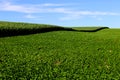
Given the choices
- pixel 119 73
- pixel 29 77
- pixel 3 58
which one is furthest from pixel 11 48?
pixel 119 73

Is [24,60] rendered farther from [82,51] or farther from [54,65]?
[82,51]

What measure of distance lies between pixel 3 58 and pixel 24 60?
8.08ft

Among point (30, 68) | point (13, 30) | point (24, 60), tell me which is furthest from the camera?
point (13, 30)

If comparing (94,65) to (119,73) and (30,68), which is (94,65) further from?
(30,68)

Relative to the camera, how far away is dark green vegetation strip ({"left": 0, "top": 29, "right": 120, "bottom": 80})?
29391mm

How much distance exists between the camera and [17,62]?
33.6 m

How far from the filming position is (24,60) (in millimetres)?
34406

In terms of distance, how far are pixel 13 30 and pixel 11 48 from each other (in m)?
17.7

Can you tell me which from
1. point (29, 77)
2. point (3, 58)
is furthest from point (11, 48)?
point (29, 77)

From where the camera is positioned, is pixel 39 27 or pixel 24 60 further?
pixel 39 27

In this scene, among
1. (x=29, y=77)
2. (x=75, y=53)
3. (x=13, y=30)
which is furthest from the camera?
(x=13, y=30)

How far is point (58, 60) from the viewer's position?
3491 centimetres

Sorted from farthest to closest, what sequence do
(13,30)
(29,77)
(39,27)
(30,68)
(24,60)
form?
(39,27)
(13,30)
(24,60)
(30,68)
(29,77)

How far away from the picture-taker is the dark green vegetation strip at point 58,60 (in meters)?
29.4
